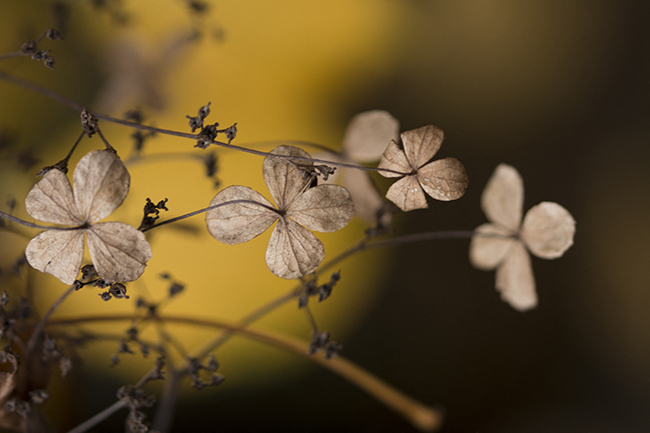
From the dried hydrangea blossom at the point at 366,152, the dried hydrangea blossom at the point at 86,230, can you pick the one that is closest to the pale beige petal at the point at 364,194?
the dried hydrangea blossom at the point at 366,152

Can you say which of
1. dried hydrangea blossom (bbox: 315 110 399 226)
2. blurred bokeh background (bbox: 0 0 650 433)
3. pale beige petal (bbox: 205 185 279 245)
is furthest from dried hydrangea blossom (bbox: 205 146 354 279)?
blurred bokeh background (bbox: 0 0 650 433)

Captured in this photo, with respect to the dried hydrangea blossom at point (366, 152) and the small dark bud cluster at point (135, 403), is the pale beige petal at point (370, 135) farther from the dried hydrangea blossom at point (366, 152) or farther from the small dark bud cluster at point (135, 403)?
the small dark bud cluster at point (135, 403)

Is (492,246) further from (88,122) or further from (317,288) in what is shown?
(88,122)

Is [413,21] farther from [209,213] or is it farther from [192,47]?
[209,213]

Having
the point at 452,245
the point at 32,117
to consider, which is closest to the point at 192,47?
the point at 32,117

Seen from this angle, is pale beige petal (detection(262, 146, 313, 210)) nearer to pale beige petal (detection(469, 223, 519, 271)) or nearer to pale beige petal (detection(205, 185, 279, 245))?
pale beige petal (detection(205, 185, 279, 245))
